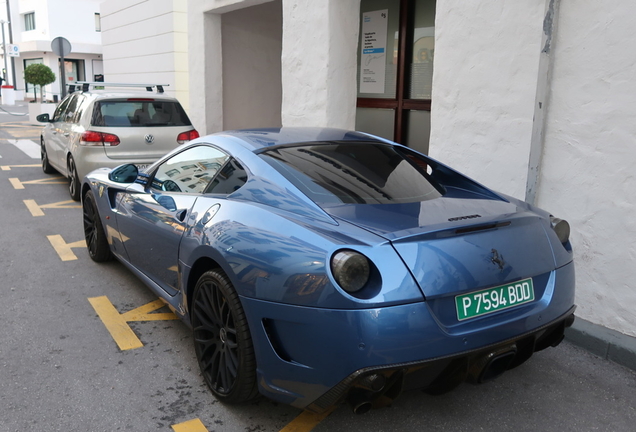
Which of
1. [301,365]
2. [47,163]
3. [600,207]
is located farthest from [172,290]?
[47,163]

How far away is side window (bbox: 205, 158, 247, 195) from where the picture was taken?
3.26 m

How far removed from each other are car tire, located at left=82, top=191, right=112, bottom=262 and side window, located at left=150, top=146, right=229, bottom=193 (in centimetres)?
135

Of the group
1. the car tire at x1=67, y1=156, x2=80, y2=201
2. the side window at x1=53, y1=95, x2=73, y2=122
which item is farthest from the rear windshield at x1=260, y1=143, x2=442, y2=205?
the side window at x1=53, y1=95, x2=73, y2=122

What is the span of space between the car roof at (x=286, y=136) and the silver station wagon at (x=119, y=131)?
4.06m

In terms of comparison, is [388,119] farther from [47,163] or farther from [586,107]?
[47,163]

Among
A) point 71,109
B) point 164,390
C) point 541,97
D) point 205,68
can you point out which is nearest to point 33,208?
point 71,109

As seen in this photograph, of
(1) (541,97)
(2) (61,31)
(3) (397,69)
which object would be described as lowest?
(1) (541,97)

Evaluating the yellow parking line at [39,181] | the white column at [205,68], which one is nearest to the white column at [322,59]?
the white column at [205,68]

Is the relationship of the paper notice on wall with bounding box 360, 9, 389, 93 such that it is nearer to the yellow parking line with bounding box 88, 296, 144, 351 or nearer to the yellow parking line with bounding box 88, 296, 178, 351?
the yellow parking line with bounding box 88, 296, 178, 351

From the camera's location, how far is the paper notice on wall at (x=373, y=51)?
8008 millimetres

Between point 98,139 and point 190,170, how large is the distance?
442 centimetres

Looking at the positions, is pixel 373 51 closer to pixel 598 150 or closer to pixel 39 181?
pixel 598 150

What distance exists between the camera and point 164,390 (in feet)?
10.8

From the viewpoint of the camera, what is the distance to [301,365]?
2.51 metres
